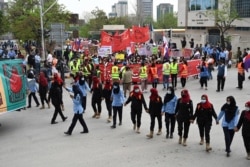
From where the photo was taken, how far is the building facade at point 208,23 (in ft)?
128

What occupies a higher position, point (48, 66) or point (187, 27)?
point (187, 27)

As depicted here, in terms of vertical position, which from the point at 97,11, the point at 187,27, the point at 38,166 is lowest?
the point at 38,166

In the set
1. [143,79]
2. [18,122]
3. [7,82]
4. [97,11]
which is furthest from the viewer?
[97,11]

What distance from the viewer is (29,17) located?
34.4 metres

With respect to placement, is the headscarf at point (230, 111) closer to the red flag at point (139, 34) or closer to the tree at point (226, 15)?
the red flag at point (139, 34)

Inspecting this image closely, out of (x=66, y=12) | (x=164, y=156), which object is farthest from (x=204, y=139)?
(x=66, y=12)

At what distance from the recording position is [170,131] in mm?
11039

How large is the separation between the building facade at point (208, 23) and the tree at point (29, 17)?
16.7 metres

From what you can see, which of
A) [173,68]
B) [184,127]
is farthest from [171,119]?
[173,68]

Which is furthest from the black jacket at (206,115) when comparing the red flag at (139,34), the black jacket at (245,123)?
the red flag at (139,34)

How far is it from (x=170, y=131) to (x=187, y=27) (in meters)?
44.0

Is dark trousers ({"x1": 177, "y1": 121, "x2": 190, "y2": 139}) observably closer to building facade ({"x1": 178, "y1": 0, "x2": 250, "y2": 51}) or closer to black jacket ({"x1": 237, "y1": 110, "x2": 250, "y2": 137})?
black jacket ({"x1": 237, "y1": 110, "x2": 250, "y2": 137})

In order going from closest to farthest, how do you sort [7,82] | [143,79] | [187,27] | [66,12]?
1. [7,82]
2. [143,79]
3. [66,12]
4. [187,27]

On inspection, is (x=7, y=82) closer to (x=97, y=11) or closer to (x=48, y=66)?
(x=48, y=66)
